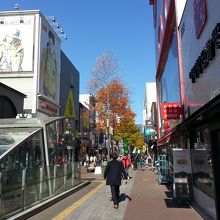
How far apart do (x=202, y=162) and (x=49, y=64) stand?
34.6 metres

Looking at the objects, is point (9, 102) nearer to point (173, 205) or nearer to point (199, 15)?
point (173, 205)

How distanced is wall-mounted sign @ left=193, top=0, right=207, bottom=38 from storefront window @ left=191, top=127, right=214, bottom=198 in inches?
113

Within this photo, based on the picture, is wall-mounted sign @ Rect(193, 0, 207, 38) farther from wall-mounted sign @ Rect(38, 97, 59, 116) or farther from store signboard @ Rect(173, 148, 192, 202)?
wall-mounted sign @ Rect(38, 97, 59, 116)

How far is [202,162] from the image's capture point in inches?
468

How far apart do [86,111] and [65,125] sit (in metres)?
59.2

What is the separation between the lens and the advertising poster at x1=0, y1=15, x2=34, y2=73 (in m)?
40.8

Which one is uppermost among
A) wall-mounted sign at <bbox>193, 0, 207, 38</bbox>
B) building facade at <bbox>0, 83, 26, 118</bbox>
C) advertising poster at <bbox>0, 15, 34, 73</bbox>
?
advertising poster at <bbox>0, 15, 34, 73</bbox>

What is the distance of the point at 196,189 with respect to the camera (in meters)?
12.8

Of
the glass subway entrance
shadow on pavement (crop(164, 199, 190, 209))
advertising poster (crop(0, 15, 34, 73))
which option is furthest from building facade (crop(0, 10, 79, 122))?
shadow on pavement (crop(164, 199, 190, 209))

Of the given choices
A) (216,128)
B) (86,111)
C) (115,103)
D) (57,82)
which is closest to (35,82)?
(57,82)

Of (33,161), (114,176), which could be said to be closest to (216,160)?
(114,176)

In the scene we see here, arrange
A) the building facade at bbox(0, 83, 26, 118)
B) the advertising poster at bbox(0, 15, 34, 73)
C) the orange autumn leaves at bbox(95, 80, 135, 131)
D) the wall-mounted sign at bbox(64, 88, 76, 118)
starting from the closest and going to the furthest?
the building facade at bbox(0, 83, 26, 118) < the advertising poster at bbox(0, 15, 34, 73) < the orange autumn leaves at bbox(95, 80, 135, 131) < the wall-mounted sign at bbox(64, 88, 76, 118)

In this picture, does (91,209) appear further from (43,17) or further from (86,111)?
(86,111)

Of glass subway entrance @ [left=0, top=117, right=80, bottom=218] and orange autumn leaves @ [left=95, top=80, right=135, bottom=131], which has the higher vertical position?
orange autumn leaves @ [left=95, top=80, right=135, bottom=131]
